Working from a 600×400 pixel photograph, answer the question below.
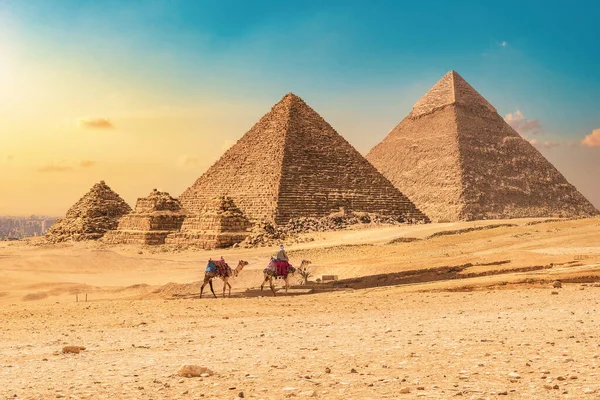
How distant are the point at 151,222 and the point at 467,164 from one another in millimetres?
65094

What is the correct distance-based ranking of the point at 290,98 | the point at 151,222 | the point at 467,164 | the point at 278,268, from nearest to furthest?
1. the point at 278,268
2. the point at 151,222
3. the point at 290,98
4. the point at 467,164

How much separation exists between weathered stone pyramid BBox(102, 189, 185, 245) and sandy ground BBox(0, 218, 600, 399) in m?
25.8

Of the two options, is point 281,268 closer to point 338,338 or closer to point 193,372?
point 338,338

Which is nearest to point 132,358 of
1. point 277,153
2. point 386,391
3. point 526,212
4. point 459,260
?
point 386,391

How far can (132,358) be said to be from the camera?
6.48m

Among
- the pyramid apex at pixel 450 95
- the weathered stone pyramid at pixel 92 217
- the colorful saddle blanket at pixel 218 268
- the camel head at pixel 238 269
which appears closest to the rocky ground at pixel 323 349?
the colorful saddle blanket at pixel 218 268

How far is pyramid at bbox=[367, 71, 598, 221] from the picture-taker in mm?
95125

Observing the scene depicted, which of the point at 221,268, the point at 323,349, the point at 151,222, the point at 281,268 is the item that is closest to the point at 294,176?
the point at 151,222

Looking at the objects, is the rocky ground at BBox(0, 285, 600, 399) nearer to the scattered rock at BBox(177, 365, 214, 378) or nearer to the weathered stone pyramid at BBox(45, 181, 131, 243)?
the scattered rock at BBox(177, 365, 214, 378)

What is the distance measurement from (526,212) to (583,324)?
94359mm

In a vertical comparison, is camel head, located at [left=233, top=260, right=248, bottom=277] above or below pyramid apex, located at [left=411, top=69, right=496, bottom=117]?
below

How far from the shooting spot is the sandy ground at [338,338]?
16.5 feet

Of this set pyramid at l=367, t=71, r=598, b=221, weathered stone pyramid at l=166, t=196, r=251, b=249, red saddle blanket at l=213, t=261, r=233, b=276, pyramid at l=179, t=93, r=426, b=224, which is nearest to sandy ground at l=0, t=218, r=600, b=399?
red saddle blanket at l=213, t=261, r=233, b=276

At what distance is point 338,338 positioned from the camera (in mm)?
7359
